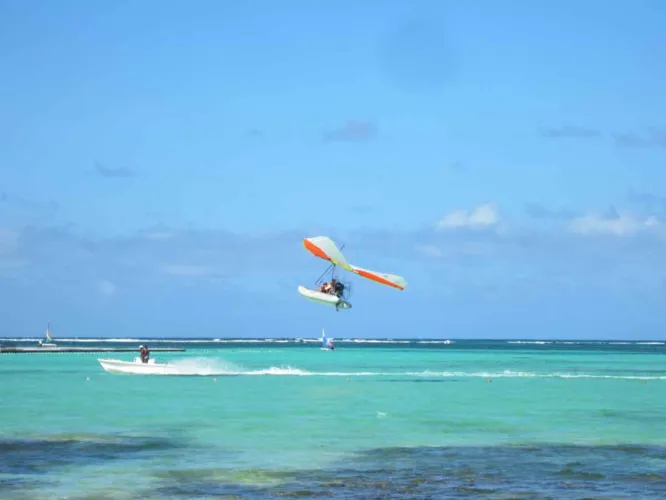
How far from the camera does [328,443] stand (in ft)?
98.7

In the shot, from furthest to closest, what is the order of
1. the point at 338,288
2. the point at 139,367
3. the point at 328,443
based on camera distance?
the point at 139,367 → the point at 338,288 → the point at 328,443

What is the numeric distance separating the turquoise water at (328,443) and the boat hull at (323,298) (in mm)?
4546

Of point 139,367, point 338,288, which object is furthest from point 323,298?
point 139,367

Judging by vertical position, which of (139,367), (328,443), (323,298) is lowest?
(328,443)

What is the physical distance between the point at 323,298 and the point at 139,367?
27512 mm

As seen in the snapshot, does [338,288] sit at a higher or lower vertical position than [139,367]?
higher

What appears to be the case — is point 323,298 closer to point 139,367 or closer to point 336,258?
point 336,258

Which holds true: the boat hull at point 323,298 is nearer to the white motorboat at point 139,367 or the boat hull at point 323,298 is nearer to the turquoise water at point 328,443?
the turquoise water at point 328,443

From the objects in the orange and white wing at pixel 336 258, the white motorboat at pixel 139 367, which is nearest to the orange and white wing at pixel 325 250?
the orange and white wing at pixel 336 258

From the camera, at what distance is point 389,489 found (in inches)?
848

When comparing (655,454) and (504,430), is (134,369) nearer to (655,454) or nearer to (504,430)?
(504,430)

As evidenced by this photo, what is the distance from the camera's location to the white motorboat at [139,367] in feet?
224

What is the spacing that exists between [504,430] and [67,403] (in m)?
20.6

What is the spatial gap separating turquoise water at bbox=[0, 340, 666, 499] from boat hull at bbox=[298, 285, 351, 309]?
4546mm
